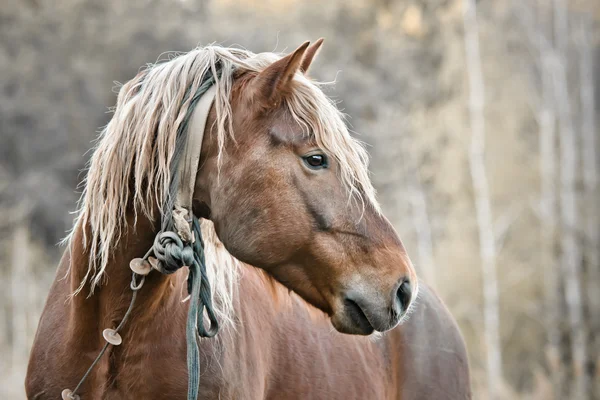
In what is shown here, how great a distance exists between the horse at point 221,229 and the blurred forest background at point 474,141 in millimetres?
12350

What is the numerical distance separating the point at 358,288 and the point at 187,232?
2.29 ft

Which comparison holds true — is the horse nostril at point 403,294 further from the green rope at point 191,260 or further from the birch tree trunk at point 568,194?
the birch tree trunk at point 568,194

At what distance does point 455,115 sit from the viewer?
20469 mm

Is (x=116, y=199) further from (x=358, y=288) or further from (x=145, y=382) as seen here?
(x=358, y=288)

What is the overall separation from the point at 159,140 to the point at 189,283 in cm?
59

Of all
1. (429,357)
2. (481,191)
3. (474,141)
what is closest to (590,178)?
(481,191)

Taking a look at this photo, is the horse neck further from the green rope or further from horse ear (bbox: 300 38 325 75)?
horse ear (bbox: 300 38 325 75)

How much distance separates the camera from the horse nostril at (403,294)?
2.68 metres

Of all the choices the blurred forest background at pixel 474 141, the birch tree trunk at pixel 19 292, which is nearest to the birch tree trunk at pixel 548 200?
the blurred forest background at pixel 474 141

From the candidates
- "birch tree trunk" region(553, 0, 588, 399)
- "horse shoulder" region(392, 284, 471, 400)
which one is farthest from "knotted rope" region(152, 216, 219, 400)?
"birch tree trunk" region(553, 0, 588, 399)

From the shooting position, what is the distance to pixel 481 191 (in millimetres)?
18297

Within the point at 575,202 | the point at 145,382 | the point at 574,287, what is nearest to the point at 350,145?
the point at 145,382

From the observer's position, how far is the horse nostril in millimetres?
2676

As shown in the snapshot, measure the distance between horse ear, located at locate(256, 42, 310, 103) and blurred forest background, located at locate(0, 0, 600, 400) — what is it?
12457mm
